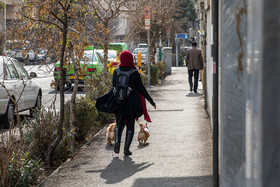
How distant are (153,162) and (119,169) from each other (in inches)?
22.4

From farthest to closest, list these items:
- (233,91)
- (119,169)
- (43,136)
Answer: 1. (43,136)
2. (119,169)
3. (233,91)

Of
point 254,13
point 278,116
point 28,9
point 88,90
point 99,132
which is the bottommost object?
point 99,132

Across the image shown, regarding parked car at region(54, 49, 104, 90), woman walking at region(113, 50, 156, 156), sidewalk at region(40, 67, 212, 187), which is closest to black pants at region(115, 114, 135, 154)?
woman walking at region(113, 50, 156, 156)

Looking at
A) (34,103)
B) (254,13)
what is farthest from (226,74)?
(34,103)

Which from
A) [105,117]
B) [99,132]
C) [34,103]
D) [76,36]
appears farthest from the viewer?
[34,103]

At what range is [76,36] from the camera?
23.5ft

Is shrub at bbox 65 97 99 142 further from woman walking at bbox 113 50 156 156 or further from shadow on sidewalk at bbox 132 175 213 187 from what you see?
shadow on sidewalk at bbox 132 175 213 187

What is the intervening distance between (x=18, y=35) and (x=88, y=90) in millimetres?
3772

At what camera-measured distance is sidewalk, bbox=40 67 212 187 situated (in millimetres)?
5926

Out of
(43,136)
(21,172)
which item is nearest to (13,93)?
(43,136)

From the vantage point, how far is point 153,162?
22.7ft

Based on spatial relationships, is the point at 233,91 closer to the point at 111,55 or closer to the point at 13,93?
the point at 13,93

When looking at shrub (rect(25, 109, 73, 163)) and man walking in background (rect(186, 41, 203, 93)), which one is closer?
shrub (rect(25, 109, 73, 163))

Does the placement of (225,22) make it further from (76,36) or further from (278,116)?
(76,36)
